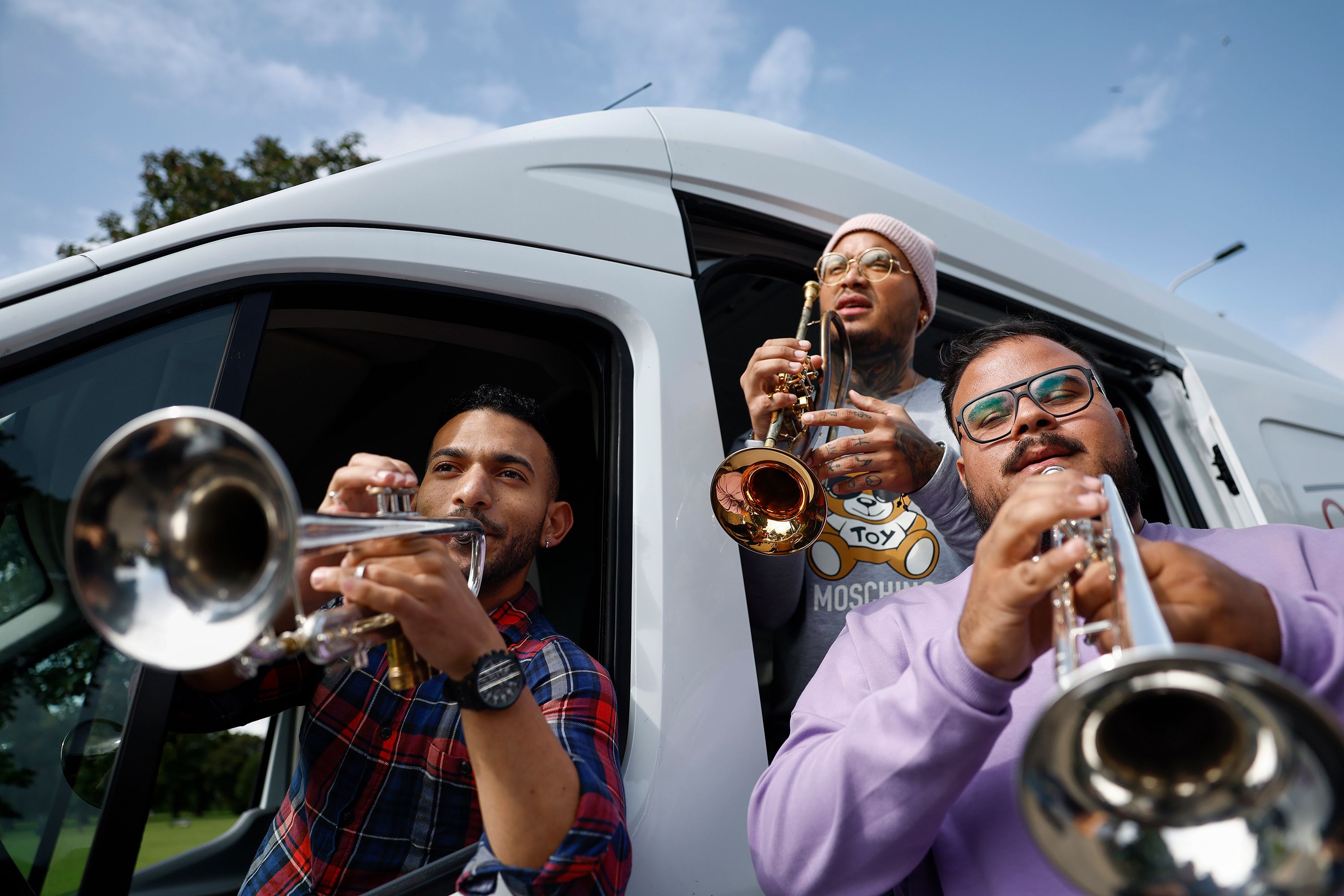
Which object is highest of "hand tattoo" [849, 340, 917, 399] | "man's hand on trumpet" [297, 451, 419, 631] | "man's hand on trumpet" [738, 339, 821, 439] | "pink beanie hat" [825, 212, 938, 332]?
"pink beanie hat" [825, 212, 938, 332]

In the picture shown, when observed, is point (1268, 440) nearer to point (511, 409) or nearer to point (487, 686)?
point (511, 409)

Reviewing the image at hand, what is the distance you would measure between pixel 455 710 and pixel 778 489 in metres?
0.88

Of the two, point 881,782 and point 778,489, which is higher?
point 778,489

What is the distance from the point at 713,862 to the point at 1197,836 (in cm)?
95

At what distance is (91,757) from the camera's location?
1.35 metres

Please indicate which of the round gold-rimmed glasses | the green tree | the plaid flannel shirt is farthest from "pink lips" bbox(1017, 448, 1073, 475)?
the green tree

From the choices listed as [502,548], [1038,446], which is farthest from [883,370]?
[502,548]

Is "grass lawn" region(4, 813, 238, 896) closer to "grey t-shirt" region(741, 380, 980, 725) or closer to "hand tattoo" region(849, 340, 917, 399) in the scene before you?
"grey t-shirt" region(741, 380, 980, 725)

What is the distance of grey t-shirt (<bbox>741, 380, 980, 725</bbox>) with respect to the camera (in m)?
2.14

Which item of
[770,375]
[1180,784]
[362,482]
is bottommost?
[1180,784]

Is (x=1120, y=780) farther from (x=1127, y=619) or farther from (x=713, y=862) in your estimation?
(x=713, y=862)

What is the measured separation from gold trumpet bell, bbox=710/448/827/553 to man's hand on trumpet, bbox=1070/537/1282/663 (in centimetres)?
77

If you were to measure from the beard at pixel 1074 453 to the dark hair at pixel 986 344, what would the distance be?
229 millimetres

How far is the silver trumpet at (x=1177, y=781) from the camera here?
0.86 m
